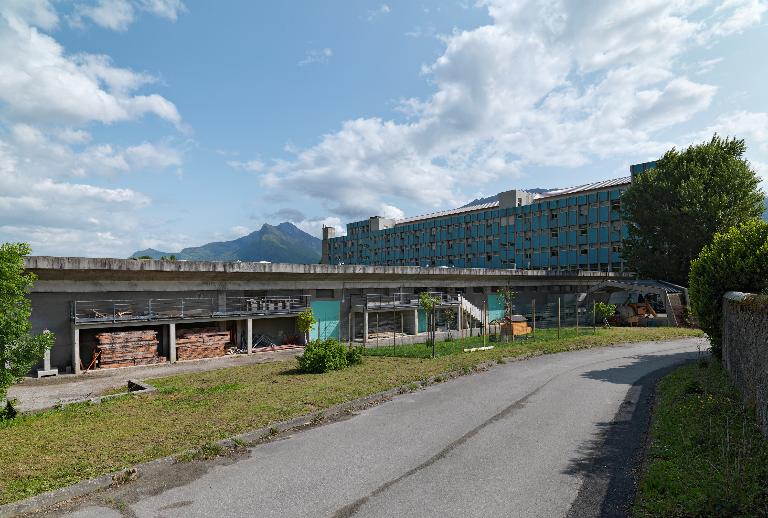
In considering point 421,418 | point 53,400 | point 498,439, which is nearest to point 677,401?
point 498,439

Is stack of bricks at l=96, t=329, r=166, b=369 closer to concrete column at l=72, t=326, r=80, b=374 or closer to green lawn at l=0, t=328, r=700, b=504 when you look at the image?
concrete column at l=72, t=326, r=80, b=374

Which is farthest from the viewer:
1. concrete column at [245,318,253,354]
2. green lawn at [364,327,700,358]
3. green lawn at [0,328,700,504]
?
concrete column at [245,318,253,354]

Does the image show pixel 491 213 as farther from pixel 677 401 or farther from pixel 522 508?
pixel 522 508

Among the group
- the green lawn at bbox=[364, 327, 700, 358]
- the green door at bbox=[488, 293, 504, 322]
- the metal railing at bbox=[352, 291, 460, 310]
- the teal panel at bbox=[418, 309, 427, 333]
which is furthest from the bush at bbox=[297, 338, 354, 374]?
the green door at bbox=[488, 293, 504, 322]

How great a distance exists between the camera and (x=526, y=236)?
79188 mm

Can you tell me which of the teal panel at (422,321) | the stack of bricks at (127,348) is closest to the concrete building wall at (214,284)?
the stack of bricks at (127,348)

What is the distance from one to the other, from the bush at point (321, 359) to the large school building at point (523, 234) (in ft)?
186

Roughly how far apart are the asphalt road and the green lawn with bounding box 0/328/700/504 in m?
1.28

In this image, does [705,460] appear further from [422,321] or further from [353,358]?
[422,321]

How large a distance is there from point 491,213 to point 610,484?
261 feet

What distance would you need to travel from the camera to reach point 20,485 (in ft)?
27.7

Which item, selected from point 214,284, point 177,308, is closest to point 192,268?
point 214,284

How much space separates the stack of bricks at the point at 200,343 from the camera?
26.9 m

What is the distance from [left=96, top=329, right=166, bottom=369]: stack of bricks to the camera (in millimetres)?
24203
